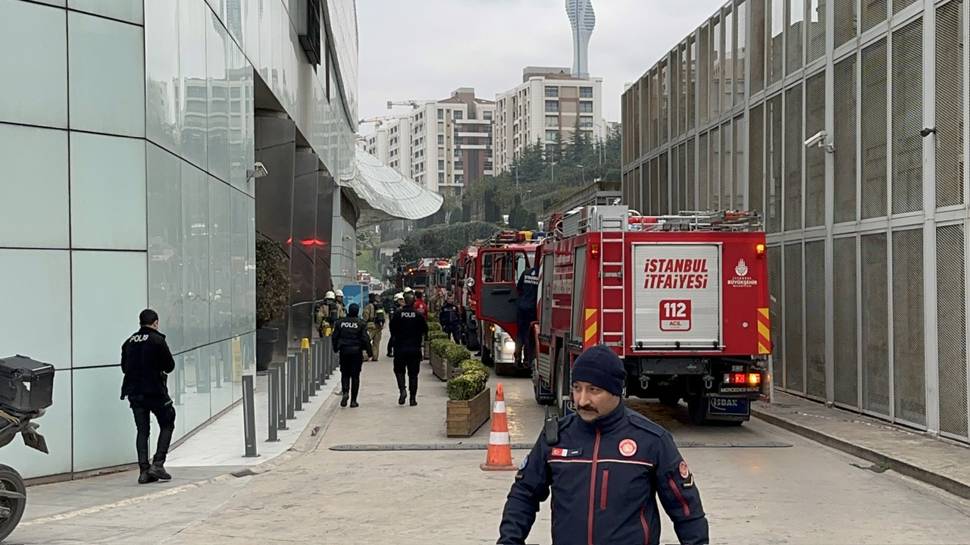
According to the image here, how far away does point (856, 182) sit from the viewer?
1670cm

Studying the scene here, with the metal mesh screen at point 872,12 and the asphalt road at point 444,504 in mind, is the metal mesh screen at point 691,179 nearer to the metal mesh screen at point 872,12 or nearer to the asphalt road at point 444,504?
the metal mesh screen at point 872,12

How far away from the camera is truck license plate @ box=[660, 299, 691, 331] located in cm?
1474

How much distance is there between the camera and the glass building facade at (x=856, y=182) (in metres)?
13.9

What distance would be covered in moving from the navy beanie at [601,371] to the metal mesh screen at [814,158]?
48.3 feet

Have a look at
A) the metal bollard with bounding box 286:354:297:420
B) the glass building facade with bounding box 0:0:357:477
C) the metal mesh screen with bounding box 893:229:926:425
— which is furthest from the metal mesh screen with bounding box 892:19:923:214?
the glass building facade with bounding box 0:0:357:477

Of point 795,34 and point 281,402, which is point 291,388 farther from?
point 795,34

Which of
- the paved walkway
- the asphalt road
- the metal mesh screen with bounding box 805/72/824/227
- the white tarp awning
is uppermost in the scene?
the white tarp awning

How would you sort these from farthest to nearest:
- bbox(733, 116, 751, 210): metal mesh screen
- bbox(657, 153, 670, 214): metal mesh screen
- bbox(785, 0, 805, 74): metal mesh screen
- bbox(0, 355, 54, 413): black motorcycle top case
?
bbox(657, 153, 670, 214): metal mesh screen, bbox(733, 116, 751, 210): metal mesh screen, bbox(785, 0, 805, 74): metal mesh screen, bbox(0, 355, 54, 413): black motorcycle top case

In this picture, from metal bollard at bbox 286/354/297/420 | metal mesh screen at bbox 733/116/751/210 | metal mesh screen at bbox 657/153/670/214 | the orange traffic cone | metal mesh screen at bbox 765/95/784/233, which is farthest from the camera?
metal mesh screen at bbox 657/153/670/214

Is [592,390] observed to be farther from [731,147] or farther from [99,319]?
[731,147]

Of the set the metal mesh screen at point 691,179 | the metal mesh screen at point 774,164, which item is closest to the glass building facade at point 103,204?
the metal mesh screen at point 774,164

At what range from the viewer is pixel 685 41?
90.7 feet

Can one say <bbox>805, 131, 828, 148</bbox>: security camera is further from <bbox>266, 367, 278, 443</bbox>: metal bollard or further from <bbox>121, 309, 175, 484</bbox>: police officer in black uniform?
<bbox>121, 309, 175, 484</bbox>: police officer in black uniform

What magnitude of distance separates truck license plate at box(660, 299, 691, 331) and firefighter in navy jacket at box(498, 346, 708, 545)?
10.4 m
